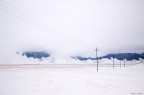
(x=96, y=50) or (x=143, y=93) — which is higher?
(x=96, y=50)

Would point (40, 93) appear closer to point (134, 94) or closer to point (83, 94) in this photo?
point (83, 94)

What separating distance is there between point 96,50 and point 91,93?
33.9m

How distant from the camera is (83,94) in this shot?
14930 millimetres

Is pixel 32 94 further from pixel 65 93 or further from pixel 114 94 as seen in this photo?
pixel 114 94

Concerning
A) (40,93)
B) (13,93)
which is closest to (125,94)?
(40,93)

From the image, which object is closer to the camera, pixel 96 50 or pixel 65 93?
pixel 65 93

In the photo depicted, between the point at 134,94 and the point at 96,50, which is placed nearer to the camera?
the point at 134,94

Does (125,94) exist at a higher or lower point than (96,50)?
lower

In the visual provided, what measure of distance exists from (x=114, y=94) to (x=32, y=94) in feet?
28.4

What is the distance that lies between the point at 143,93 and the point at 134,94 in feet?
3.95

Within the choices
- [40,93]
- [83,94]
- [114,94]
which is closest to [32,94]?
[40,93]

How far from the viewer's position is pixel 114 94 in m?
14.7

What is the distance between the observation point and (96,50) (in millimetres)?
48312

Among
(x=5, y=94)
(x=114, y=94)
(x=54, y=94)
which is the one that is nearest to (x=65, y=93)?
(x=54, y=94)
